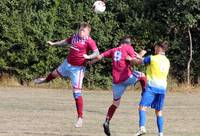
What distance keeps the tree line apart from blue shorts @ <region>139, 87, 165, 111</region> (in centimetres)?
1309

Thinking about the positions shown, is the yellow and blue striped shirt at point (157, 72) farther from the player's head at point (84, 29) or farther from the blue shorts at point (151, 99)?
the player's head at point (84, 29)

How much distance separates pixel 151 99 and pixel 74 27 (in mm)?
13907

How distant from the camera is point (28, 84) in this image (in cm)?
2620

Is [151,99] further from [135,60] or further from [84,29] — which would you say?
[84,29]

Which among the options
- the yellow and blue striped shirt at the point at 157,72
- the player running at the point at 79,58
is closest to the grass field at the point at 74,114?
the player running at the point at 79,58

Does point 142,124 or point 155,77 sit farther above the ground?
point 155,77

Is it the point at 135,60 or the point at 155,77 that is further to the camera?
the point at 135,60

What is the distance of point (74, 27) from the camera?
26344 mm

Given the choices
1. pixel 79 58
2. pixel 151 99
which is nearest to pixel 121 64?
pixel 151 99

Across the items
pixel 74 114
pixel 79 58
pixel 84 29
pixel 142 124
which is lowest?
pixel 74 114

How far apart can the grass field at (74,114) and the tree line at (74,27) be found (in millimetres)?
1443

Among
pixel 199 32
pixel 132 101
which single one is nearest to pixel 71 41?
pixel 132 101

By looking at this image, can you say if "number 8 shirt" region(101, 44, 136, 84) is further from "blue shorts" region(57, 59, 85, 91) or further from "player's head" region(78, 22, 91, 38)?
"blue shorts" region(57, 59, 85, 91)

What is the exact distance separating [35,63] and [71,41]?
1190 centimetres
